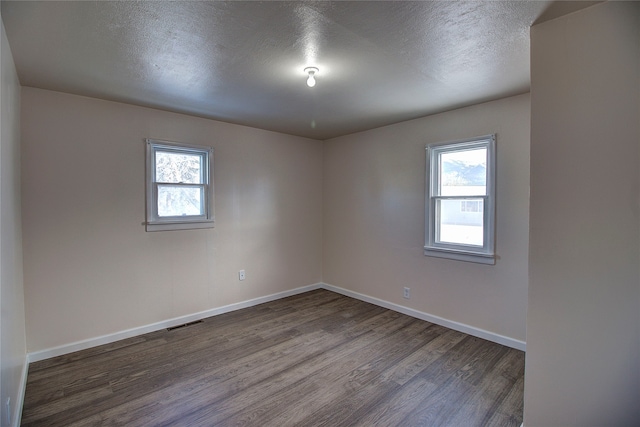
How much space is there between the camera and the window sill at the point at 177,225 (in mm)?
3361

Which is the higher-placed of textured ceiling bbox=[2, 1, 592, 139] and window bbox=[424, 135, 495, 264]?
textured ceiling bbox=[2, 1, 592, 139]

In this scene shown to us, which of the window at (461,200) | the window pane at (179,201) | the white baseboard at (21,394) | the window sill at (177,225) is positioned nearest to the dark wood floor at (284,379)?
the white baseboard at (21,394)

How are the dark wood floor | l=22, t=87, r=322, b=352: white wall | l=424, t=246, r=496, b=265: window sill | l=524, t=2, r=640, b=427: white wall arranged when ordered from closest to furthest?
l=524, t=2, r=640, b=427: white wall
the dark wood floor
l=22, t=87, r=322, b=352: white wall
l=424, t=246, r=496, b=265: window sill

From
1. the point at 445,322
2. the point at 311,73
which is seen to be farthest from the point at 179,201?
the point at 445,322

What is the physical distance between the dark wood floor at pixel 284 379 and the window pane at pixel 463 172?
156cm

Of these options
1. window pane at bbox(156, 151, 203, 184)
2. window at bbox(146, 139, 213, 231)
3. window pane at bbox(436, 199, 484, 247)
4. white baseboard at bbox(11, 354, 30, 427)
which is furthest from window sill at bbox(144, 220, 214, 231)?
window pane at bbox(436, 199, 484, 247)

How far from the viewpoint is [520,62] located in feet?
7.30

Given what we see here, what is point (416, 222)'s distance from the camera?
148 inches

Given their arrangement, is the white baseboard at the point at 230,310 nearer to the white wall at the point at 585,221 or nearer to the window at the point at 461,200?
the window at the point at 461,200

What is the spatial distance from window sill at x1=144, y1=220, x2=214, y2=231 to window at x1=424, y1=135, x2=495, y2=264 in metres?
2.68

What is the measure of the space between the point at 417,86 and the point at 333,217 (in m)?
2.60

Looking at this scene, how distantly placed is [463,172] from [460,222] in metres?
0.56

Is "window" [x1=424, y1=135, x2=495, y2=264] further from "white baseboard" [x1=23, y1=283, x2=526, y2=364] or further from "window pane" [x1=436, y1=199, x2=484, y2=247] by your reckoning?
"white baseboard" [x1=23, y1=283, x2=526, y2=364]

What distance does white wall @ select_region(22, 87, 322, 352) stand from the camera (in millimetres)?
2756
